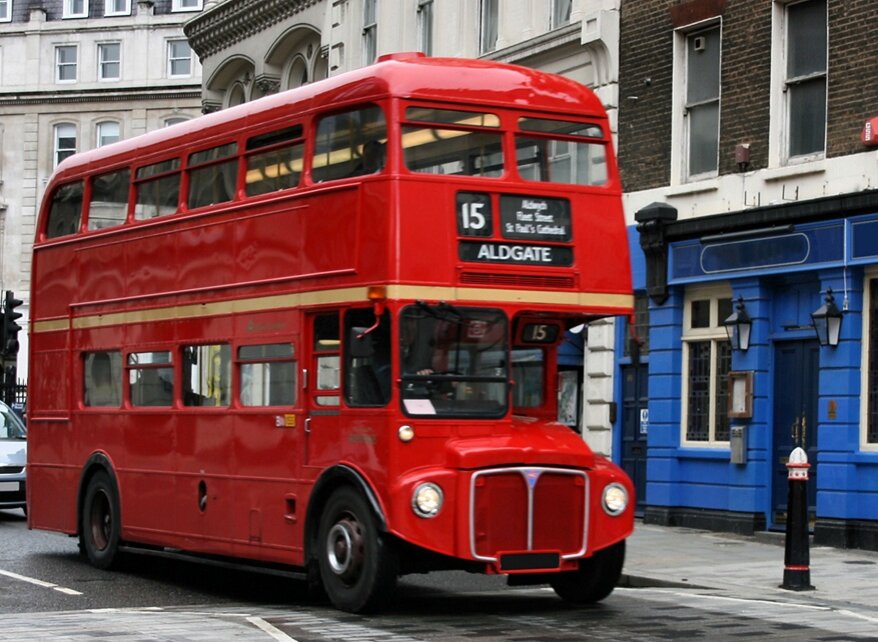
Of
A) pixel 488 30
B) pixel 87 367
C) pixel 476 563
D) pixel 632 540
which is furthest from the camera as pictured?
pixel 488 30

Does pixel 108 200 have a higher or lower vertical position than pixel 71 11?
lower

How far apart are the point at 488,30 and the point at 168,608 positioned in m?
15.6

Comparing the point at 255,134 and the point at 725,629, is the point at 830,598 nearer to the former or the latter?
the point at 725,629

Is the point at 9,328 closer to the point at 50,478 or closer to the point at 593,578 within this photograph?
the point at 50,478

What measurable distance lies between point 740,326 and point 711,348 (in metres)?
1.07

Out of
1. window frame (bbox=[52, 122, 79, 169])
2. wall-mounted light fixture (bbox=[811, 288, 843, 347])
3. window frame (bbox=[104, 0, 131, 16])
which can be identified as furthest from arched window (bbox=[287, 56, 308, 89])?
window frame (bbox=[104, 0, 131, 16])

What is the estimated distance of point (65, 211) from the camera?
60.4 feet

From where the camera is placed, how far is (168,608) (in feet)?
44.0

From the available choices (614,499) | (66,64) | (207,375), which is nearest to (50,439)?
(207,375)

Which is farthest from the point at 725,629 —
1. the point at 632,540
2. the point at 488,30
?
the point at 488,30

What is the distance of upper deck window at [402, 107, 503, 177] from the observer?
516 inches

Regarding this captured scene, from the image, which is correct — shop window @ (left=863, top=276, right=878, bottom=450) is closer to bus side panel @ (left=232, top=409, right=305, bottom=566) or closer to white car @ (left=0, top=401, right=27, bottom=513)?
bus side panel @ (left=232, top=409, right=305, bottom=566)

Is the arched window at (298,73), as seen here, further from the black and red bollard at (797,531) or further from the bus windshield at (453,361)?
the bus windshield at (453,361)

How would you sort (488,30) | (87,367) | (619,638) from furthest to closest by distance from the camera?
(488,30), (87,367), (619,638)
